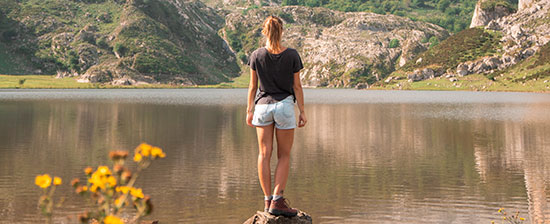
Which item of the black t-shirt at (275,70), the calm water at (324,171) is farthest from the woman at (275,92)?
the calm water at (324,171)

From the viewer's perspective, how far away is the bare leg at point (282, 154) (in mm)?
11039

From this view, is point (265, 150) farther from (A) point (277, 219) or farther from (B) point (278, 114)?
(A) point (277, 219)

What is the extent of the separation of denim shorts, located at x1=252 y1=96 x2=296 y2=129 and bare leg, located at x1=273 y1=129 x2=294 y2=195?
171mm

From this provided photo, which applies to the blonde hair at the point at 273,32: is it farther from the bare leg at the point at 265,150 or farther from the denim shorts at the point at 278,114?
the bare leg at the point at 265,150

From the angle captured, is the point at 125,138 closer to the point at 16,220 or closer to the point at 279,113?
the point at 16,220

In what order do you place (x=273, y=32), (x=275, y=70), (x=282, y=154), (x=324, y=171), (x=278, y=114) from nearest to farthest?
(x=273, y=32), (x=278, y=114), (x=275, y=70), (x=282, y=154), (x=324, y=171)

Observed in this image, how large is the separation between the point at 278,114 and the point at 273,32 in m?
1.66

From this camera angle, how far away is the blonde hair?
35.1 ft

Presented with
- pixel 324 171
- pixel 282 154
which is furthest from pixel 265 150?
pixel 324 171

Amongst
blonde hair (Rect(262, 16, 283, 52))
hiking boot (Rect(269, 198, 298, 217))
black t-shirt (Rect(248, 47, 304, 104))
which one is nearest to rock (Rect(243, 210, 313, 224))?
hiking boot (Rect(269, 198, 298, 217))

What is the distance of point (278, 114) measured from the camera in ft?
35.5

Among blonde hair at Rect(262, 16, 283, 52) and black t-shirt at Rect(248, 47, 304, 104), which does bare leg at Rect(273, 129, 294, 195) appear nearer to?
black t-shirt at Rect(248, 47, 304, 104)

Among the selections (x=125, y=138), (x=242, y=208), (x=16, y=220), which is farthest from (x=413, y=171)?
(x=125, y=138)

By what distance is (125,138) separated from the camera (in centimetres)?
3309
